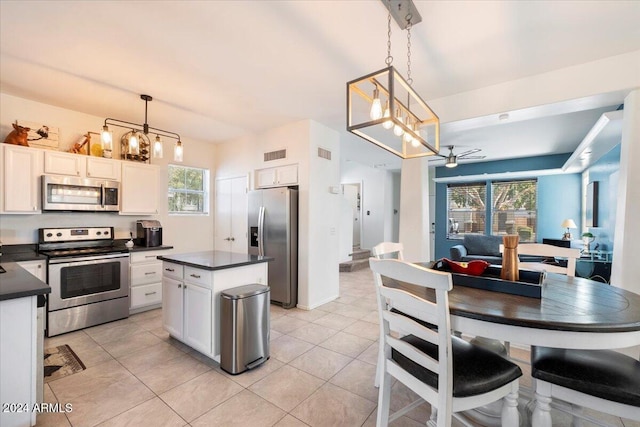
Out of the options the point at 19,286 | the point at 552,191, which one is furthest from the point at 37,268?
the point at 552,191

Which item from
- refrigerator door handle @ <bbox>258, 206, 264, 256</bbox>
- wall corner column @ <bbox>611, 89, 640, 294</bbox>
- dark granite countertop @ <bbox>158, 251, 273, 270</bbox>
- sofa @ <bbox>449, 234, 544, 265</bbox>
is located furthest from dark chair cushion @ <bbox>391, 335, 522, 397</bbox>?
sofa @ <bbox>449, 234, 544, 265</bbox>

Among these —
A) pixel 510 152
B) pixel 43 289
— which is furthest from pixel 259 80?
pixel 510 152

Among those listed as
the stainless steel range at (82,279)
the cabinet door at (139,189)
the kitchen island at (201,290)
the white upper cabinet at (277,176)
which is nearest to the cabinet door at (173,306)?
the kitchen island at (201,290)

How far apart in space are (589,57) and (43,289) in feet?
14.6

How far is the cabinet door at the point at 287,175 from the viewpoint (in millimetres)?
4087

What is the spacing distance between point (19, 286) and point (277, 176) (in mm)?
3062

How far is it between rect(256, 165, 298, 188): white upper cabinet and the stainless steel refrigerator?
7.9 inches

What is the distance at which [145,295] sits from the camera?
373 centimetres

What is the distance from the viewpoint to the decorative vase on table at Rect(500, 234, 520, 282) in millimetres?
1677

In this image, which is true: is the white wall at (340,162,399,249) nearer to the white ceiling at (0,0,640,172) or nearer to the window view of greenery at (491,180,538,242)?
the window view of greenery at (491,180,538,242)

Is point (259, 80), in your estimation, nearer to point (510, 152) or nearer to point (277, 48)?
point (277, 48)

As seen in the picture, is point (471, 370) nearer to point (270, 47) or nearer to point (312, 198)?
point (270, 47)

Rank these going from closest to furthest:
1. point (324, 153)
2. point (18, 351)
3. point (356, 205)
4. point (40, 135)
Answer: point (18, 351) → point (40, 135) → point (324, 153) → point (356, 205)

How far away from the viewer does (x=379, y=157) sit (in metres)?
6.38
